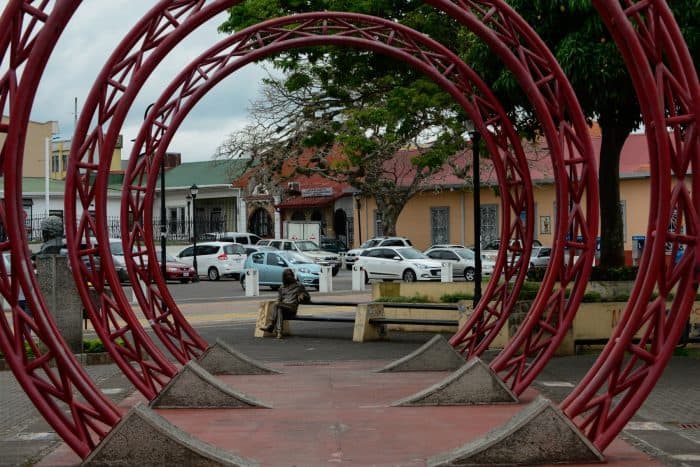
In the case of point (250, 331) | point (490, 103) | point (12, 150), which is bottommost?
point (250, 331)

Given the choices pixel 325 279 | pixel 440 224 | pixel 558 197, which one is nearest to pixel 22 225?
pixel 558 197

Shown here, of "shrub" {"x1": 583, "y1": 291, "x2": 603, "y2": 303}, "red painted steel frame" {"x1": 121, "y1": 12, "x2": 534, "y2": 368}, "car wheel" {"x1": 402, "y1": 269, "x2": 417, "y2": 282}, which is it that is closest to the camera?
"red painted steel frame" {"x1": 121, "y1": 12, "x2": 534, "y2": 368}

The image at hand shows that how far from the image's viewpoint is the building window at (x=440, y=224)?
5659 cm

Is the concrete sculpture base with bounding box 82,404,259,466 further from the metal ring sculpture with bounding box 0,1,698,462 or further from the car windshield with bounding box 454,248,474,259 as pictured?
the car windshield with bounding box 454,248,474,259

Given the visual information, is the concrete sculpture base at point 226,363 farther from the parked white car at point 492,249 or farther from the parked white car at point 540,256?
the parked white car at point 540,256

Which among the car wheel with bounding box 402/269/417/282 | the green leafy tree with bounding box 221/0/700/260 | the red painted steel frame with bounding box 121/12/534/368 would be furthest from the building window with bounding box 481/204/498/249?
the red painted steel frame with bounding box 121/12/534/368

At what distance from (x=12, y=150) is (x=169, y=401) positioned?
453 cm

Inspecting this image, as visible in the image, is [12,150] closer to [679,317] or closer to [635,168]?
[679,317]

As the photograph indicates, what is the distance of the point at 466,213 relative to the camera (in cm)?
5516

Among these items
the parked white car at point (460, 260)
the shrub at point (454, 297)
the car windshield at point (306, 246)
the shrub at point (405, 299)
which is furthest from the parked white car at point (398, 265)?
the shrub at point (454, 297)

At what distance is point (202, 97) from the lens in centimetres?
1477

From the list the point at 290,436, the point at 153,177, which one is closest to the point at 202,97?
the point at 153,177

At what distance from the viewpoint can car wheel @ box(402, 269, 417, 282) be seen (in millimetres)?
41272

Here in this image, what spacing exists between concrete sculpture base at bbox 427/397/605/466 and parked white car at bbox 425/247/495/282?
3385 centimetres
